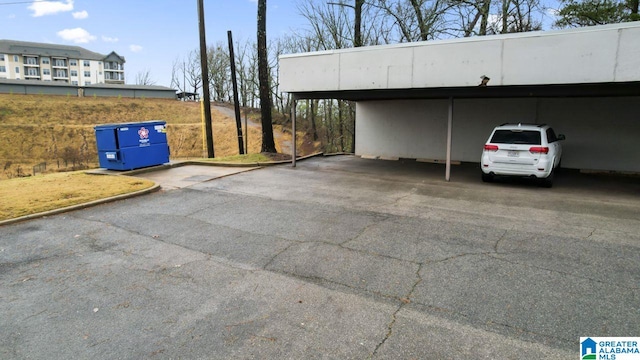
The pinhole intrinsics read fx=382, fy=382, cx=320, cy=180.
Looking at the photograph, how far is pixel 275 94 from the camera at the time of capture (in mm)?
36656

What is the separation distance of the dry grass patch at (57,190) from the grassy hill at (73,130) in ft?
63.7

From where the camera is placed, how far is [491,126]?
15.4 meters

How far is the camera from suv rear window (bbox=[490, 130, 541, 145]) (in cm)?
1005

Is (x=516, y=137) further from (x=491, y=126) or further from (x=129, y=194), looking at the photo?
(x=129, y=194)

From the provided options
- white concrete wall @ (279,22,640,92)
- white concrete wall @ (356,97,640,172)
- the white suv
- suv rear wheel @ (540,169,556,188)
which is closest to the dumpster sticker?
white concrete wall @ (279,22,640,92)

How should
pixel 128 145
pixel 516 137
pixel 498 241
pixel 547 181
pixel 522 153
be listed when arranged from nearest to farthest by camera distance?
pixel 498 241
pixel 522 153
pixel 516 137
pixel 547 181
pixel 128 145

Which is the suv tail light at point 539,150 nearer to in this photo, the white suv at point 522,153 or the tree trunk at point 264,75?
the white suv at point 522,153

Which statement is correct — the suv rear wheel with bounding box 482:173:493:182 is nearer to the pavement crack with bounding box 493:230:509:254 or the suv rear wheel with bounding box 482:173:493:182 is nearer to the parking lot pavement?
the parking lot pavement

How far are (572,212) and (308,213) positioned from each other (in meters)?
5.47

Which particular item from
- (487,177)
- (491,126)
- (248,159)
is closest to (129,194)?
(248,159)

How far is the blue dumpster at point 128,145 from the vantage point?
12.0 m

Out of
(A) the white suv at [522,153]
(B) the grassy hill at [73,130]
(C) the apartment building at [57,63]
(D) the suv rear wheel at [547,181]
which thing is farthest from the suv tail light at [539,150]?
(C) the apartment building at [57,63]

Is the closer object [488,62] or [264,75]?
[488,62]

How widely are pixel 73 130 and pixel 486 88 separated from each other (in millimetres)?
38834
